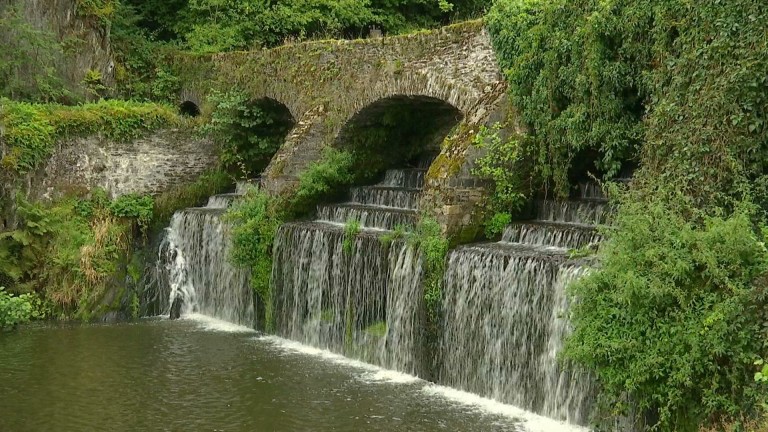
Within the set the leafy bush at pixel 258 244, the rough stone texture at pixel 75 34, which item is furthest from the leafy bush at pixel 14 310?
the rough stone texture at pixel 75 34

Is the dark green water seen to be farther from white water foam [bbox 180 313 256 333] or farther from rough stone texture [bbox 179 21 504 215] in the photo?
rough stone texture [bbox 179 21 504 215]

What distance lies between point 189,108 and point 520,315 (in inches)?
537

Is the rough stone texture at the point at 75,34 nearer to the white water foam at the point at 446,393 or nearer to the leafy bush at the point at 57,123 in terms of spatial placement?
the leafy bush at the point at 57,123

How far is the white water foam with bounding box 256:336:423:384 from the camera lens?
1116cm

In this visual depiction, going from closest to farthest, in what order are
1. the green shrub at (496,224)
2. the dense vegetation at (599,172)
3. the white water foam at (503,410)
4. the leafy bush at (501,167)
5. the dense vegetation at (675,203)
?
the dense vegetation at (675,203) < the dense vegetation at (599,172) < the white water foam at (503,410) < the green shrub at (496,224) < the leafy bush at (501,167)

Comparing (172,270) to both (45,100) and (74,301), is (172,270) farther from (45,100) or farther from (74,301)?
(45,100)

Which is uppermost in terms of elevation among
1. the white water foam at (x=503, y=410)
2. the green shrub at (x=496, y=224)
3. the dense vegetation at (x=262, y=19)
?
the dense vegetation at (x=262, y=19)

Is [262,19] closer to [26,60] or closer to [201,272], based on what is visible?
[26,60]

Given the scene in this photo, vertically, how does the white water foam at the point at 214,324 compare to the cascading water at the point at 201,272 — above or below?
below

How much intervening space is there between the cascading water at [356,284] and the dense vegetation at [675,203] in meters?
2.93

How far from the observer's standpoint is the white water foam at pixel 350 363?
1116cm

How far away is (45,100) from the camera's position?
1858cm

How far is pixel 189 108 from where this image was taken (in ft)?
69.8

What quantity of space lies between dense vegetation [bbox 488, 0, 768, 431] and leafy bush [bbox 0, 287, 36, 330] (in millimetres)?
9137
